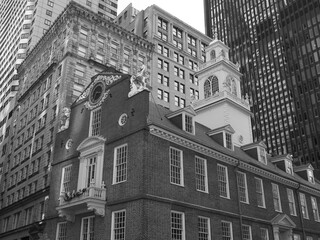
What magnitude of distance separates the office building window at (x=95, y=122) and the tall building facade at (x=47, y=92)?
52.3ft

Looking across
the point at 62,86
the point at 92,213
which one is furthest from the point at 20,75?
the point at 92,213

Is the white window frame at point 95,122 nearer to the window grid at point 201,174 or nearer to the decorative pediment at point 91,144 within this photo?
the decorative pediment at point 91,144

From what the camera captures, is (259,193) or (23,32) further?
(23,32)

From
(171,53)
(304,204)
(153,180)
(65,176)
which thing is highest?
(171,53)

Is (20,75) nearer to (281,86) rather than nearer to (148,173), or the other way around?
(148,173)

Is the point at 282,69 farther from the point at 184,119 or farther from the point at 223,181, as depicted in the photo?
the point at 184,119

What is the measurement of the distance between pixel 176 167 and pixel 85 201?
6690 mm

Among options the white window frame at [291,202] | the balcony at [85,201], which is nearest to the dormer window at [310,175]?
the white window frame at [291,202]

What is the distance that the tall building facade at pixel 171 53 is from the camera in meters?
69.7

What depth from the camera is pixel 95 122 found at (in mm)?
31562

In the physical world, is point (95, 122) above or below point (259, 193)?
above

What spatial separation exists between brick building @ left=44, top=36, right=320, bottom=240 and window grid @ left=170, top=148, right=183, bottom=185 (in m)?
0.08

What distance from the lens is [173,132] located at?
27.4 m

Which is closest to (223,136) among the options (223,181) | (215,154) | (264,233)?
(215,154)
